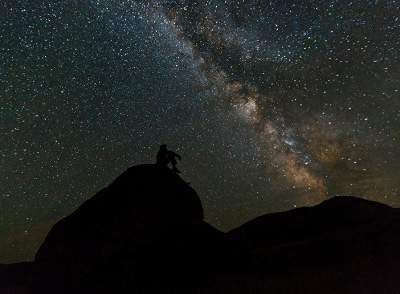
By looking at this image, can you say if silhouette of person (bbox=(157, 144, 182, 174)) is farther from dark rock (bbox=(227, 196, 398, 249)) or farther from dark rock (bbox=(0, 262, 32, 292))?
dark rock (bbox=(0, 262, 32, 292))

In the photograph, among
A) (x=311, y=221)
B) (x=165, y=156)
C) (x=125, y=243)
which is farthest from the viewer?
(x=165, y=156)

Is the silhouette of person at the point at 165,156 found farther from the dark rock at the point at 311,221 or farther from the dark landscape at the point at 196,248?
the dark rock at the point at 311,221

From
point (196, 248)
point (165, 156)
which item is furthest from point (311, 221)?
point (165, 156)

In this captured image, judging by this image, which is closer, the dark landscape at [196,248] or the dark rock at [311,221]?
the dark landscape at [196,248]

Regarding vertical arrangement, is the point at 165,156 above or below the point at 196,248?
above

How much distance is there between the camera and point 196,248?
284 inches

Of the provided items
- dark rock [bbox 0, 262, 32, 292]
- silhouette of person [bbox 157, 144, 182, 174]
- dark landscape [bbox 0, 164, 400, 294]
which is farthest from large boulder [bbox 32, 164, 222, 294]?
dark rock [bbox 0, 262, 32, 292]

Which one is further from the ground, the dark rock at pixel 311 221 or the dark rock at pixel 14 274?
the dark rock at pixel 311 221

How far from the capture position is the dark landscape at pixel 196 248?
18.7 feet

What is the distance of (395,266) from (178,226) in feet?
18.4

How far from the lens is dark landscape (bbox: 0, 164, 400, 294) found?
18.7 ft

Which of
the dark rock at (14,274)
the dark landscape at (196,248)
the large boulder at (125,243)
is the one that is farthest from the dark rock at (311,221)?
the dark rock at (14,274)

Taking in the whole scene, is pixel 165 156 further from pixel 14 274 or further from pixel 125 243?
pixel 14 274

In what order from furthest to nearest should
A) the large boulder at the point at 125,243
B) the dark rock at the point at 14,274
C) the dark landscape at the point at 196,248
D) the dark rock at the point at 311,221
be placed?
the dark rock at the point at 14,274 → the dark rock at the point at 311,221 → the large boulder at the point at 125,243 → the dark landscape at the point at 196,248
